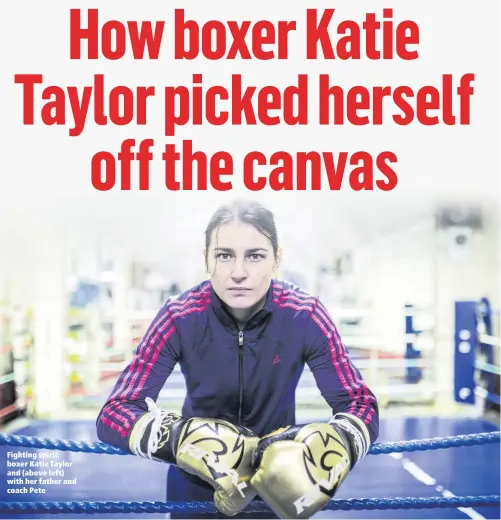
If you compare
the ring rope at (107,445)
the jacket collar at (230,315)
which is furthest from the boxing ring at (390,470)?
the jacket collar at (230,315)

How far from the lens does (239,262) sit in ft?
3.30

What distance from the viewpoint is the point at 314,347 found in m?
1.04

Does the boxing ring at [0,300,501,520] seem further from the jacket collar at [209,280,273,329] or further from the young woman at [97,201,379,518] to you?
the jacket collar at [209,280,273,329]

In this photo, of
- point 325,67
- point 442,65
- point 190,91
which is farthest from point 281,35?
point 442,65

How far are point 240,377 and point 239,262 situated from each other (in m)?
0.23

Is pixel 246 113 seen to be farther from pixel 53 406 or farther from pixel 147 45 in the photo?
pixel 53 406

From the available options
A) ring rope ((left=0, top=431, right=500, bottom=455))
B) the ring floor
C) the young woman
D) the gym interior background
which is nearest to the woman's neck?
the young woman

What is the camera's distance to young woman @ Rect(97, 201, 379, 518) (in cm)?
87

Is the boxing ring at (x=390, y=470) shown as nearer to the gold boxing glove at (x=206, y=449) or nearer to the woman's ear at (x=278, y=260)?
the gold boxing glove at (x=206, y=449)

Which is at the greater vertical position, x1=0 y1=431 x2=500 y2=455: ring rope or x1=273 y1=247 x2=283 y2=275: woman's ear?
x1=273 y1=247 x2=283 y2=275: woman's ear

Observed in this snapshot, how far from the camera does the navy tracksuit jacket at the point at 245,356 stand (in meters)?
1.01

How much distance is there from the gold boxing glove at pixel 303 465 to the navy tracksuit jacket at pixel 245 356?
0.11 metres

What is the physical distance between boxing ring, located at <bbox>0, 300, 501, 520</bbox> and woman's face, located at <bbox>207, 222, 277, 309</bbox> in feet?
1.21

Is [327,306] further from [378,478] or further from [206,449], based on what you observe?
[378,478]
